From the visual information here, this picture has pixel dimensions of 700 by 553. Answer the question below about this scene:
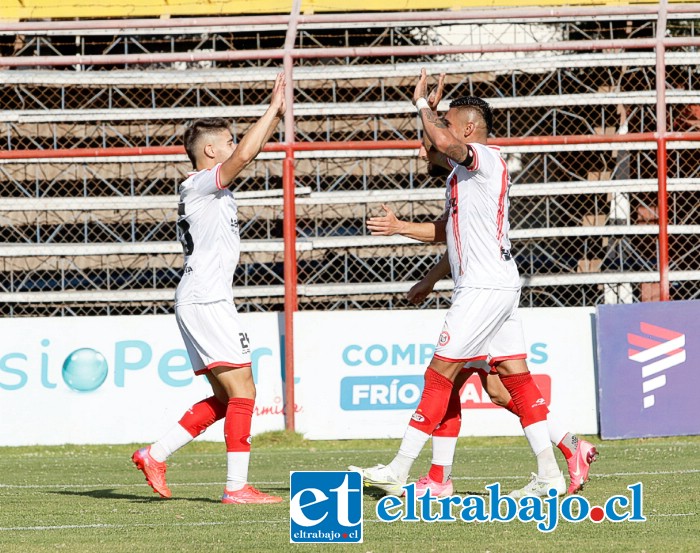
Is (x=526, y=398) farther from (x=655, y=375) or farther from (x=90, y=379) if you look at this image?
(x=90, y=379)

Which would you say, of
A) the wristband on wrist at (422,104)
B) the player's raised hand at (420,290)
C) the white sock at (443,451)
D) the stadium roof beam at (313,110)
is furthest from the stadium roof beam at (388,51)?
the white sock at (443,451)

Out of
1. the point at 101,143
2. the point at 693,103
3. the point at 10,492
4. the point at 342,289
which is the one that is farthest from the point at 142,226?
the point at 10,492

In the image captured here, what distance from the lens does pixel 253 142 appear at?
6.05 meters

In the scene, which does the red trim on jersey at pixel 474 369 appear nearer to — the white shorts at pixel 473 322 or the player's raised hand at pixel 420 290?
the white shorts at pixel 473 322

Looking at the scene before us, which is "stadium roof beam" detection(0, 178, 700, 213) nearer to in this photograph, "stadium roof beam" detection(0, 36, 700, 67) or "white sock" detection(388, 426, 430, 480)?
"stadium roof beam" detection(0, 36, 700, 67)

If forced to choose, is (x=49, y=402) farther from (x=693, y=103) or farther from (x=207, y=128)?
(x=693, y=103)

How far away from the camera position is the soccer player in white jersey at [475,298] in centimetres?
598

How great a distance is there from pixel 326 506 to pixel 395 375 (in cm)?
645

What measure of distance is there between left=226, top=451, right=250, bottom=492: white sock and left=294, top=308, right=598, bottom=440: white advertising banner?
4.75m

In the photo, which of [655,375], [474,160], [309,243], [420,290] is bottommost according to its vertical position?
[655,375]

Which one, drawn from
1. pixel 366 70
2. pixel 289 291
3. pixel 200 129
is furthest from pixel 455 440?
pixel 366 70

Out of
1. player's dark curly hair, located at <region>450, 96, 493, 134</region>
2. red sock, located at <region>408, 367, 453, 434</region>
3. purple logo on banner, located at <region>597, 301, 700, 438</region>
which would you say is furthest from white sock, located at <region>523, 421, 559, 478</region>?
purple logo on banner, located at <region>597, 301, 700, 438</region>

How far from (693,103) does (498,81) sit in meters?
2.55

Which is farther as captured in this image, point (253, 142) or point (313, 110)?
point (313, 110)
